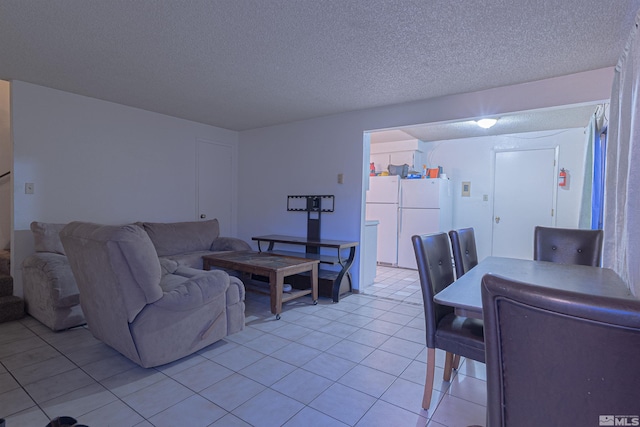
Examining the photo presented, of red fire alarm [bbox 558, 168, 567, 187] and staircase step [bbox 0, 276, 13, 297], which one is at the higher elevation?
red fire alarm [bbox 558, 168, 567, 187]

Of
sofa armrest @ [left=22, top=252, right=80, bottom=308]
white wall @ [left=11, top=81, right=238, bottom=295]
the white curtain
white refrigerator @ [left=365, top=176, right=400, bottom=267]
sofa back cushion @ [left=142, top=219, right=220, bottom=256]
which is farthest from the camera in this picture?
white refrigerator @ [left=365, top=176, right=400, bottom=267]

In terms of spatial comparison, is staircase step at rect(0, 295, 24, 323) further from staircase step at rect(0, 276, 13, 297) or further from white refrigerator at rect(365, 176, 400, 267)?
white refrigerator at rect(365, 176, 400, 267)

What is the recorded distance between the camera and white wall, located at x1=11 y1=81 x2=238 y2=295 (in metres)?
3.23

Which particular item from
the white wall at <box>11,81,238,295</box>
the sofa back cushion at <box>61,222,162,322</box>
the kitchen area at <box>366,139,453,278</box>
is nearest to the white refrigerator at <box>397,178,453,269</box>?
the kitchen area at <box>366,139,453,278</box>

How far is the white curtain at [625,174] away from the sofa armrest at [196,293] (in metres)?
2.42

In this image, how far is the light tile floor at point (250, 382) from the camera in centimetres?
168

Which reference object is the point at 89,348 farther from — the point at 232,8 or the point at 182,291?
the point at 232,8

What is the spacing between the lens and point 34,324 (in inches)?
113

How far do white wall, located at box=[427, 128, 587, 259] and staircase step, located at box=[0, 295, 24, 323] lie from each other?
6226 mm

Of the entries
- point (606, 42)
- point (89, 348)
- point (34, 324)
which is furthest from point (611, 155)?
point (34, 324)

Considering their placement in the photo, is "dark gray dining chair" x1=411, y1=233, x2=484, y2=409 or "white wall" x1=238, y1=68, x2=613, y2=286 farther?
"white wall" x1=238, y1=68, x2=613, y2=286

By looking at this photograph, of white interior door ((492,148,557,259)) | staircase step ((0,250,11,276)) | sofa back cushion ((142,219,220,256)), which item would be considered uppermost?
white interior door ((492,148,557,259))

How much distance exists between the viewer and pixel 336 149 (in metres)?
4.30

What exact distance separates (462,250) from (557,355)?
1782mm
